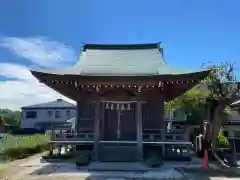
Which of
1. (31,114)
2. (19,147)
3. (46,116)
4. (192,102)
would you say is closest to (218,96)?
(192,102)

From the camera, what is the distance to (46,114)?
52625mm

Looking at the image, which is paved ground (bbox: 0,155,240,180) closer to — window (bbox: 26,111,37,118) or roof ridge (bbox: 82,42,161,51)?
roof ridge (bbox: 82,42,161,51)

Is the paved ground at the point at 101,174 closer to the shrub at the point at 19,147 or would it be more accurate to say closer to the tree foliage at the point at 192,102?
the shrub at the point at 19,147

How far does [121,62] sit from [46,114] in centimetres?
4015

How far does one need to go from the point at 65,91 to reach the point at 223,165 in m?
8.83

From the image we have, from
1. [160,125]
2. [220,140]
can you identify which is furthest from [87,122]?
[220,140]

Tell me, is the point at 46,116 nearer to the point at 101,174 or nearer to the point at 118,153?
the point at 118,153

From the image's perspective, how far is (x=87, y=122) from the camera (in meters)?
15.6

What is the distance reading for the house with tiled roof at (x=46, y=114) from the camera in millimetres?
51250

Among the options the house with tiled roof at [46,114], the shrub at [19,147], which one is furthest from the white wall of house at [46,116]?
the shrub at [19,147]

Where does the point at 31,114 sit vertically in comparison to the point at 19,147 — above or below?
above

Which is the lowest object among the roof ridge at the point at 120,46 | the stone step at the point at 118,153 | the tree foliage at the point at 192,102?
the stone step at the point at 118,153

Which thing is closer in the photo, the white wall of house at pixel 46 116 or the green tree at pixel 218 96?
the green tree at pixel 218 96

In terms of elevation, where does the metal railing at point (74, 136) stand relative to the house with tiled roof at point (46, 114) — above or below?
below
